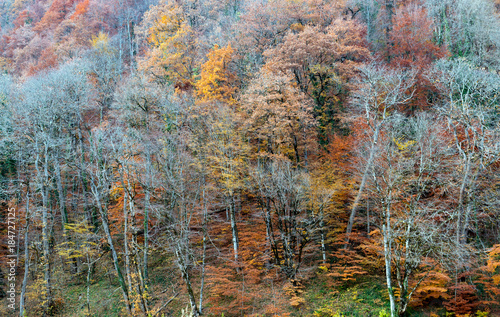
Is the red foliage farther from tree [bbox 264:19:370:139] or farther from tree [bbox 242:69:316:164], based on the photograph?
tree [bbox 242:69:316:164]

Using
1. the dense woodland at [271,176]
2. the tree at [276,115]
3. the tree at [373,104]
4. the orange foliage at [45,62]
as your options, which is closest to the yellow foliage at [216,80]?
the dense woodland at [271,176]

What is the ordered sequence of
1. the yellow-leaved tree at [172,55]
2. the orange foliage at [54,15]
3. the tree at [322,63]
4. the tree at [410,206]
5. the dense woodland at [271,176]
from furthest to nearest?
the orange foliage at [54,15] → the yellow-leaved tree at [172,55] → the tree at [322,63] → the dense woodland at [271,176] → the tree at [410,206]

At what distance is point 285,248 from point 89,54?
31.8m

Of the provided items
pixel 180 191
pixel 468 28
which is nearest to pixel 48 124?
pixel 180 191

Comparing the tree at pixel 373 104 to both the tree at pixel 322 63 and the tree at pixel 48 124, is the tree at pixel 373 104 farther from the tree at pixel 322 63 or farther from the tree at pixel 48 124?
the tree at pixel 48 124

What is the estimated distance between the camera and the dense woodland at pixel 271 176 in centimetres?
1306

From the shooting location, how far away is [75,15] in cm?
4119

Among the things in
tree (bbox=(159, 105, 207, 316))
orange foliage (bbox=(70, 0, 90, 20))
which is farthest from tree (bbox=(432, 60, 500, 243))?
orange foliage (bbox=(70, 0, 90, 20))

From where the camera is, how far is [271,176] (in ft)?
53.2

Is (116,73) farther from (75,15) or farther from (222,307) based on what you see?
(222,307)

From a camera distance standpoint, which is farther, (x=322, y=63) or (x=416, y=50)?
(x=416, y=50)

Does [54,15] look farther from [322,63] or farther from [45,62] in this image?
[322,63]

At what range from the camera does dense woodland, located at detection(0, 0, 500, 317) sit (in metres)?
13.1

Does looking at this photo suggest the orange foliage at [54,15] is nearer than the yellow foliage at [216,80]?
No
